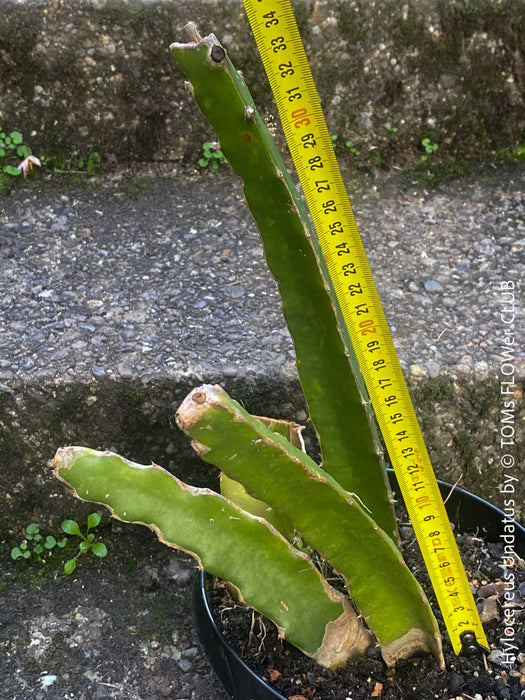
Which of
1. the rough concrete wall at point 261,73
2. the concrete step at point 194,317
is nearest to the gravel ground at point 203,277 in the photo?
the concrete step at point 194,317

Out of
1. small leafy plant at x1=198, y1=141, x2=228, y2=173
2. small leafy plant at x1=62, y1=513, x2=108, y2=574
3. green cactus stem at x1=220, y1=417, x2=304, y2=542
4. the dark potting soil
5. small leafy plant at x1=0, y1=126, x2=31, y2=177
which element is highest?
small leafy plant at x1=0, y1=126, x2=31, y2=177

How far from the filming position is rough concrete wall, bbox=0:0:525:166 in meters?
1.42

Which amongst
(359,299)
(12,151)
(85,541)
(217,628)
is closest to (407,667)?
(217,628)

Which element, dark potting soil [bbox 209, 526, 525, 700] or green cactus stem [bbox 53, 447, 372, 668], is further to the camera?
dark potting soil [bbox 209, 526, 525, 700]

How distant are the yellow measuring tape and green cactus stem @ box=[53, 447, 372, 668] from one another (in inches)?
5.4

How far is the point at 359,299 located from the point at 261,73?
0.85 meters

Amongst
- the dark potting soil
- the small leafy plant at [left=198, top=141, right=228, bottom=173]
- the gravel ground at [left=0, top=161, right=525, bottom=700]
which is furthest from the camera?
the small leafy plant at [left=198, top=141, right=228, bottom=173]

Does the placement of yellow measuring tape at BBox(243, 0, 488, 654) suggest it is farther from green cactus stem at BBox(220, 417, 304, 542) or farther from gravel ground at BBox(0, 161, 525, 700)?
gravel ground at BBox(0, 161, 525, 700)

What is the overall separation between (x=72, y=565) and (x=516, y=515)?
2.51 ft

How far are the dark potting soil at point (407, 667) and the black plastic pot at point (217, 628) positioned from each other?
2 centimetres

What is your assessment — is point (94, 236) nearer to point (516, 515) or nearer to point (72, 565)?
point (72, 565)

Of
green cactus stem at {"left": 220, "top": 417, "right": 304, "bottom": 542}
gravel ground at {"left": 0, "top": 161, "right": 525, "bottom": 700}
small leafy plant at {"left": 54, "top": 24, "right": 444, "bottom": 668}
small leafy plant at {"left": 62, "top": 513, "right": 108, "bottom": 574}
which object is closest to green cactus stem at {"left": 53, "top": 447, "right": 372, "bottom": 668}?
small leafy plant at {"left": 54, "top": 24, "right": 444, "bottom": 668}

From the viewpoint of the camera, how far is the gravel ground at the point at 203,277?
120 centimetres

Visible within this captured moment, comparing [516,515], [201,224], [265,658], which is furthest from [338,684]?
[201,224]
